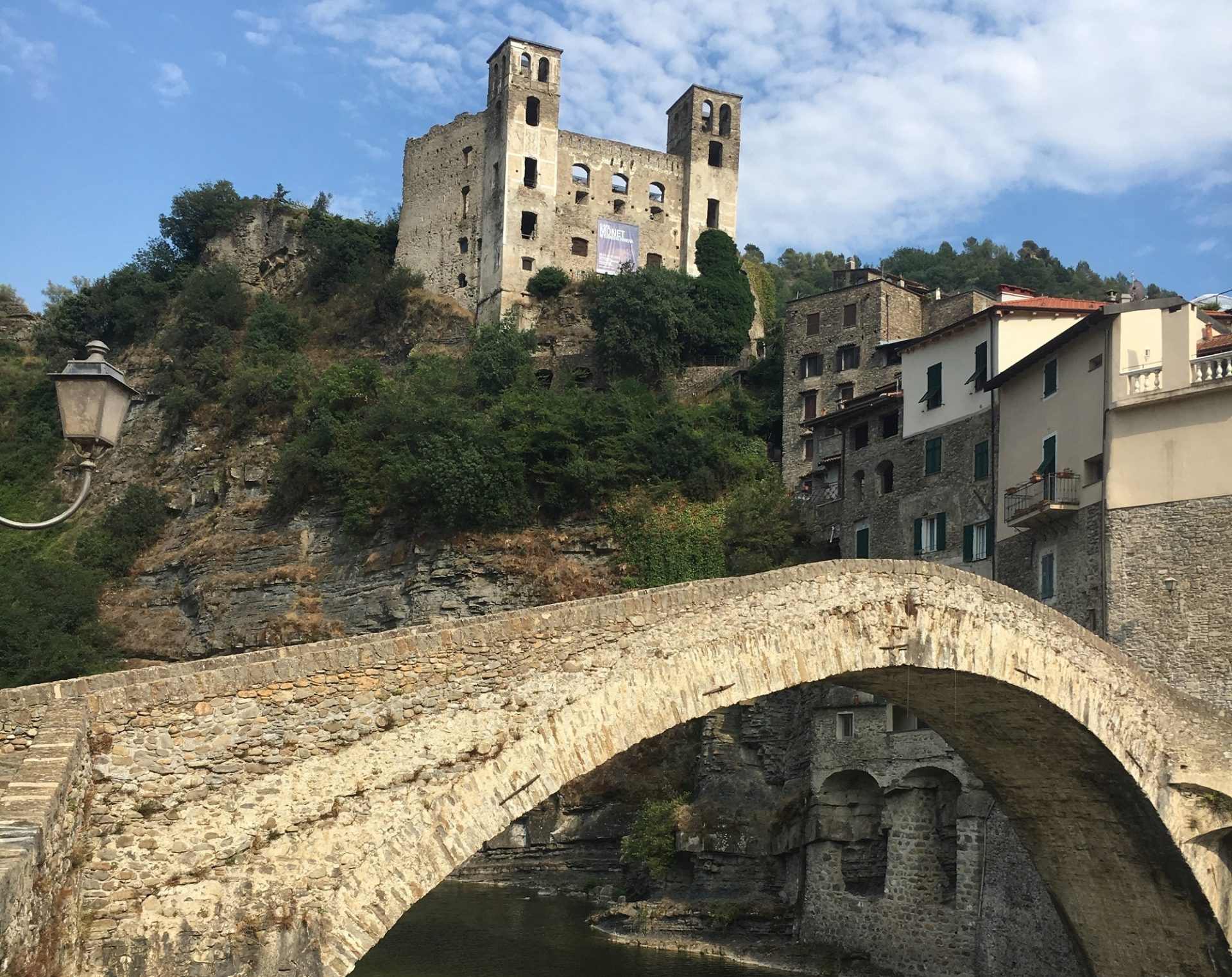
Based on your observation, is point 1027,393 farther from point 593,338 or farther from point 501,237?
point 501,237

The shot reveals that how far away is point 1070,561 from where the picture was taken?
25844 mm

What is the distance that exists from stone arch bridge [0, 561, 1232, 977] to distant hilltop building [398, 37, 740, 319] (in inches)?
1557

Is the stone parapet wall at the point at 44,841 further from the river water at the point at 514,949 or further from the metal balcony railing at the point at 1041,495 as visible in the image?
the metal balcony railing at the point at 1041,495

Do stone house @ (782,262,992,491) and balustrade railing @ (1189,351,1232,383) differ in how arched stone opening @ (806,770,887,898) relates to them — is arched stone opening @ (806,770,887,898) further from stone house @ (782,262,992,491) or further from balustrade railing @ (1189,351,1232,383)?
stone house @ (782,262,992,491)

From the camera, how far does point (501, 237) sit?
5338 centimetres

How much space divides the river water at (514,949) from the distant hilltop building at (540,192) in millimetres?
26079

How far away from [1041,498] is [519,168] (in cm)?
3275

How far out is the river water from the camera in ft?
85.7

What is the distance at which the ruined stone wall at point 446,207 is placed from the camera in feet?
180

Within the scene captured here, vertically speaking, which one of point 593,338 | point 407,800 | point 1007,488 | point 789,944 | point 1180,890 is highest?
point 593,338

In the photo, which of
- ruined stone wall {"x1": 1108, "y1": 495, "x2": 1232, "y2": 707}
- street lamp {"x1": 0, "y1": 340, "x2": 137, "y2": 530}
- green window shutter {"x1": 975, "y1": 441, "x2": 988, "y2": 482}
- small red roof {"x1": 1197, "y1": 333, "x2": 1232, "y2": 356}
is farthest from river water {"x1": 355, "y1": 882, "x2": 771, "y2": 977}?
street lamp {"x1": 0, "y1": 340, "x2": 137, "y2": 530}

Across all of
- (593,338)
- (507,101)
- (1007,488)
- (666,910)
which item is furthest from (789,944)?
(507,101)

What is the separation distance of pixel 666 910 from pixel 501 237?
30.1 m

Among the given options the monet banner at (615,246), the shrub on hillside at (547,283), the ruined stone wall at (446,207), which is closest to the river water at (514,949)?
the shrub on hillside at (547,283)
